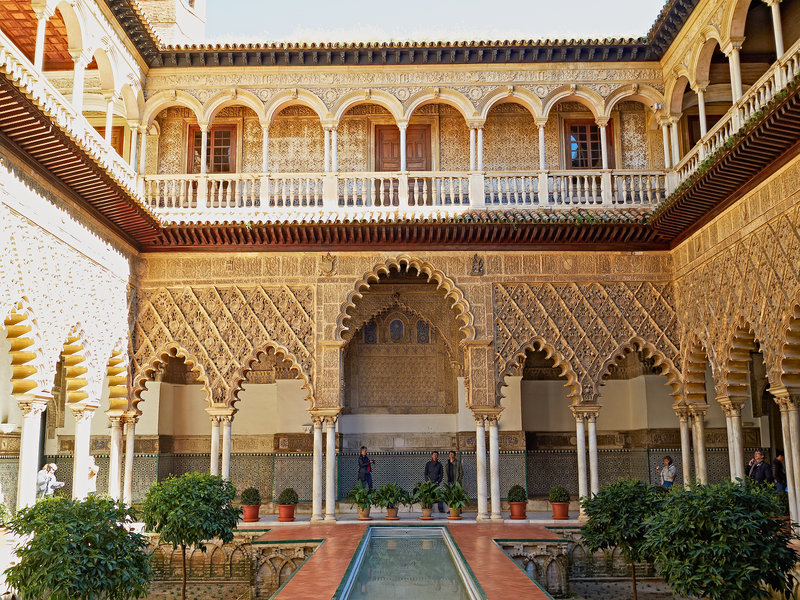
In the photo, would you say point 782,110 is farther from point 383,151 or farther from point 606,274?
point 383,151

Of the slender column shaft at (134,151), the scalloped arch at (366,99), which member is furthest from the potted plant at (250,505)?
the scalloped arch at (366,99)

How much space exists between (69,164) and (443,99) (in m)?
6.24

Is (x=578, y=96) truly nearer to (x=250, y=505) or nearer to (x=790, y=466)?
(x=790, y=466)

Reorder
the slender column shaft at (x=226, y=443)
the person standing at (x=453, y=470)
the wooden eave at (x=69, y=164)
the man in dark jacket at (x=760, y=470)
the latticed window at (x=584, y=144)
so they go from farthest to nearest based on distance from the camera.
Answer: the person standing at (x=453, y=470)
the latticed window at (x=584, y=144)
the slender column shaft at (x=226, y=443)
the man in dark jacket at (x=760, y=470)
the wooden eave at (x=69, y=164)

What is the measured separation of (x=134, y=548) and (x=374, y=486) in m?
8.51

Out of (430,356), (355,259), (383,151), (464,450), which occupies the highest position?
(383,151)

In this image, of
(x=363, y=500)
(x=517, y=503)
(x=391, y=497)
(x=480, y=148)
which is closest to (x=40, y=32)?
(x=480, y=148)

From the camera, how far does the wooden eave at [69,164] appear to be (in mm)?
8047

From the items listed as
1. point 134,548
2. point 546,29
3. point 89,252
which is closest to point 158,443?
point 89,252

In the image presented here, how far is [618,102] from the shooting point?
45.3 ft

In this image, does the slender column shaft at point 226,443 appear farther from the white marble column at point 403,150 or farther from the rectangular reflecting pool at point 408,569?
the white marble column at point 403,150

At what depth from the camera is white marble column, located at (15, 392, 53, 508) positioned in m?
8.84

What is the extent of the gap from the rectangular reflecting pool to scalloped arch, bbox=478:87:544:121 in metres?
6.67

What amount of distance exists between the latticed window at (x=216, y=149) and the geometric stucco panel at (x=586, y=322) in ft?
17.2
